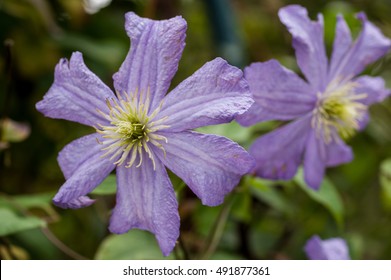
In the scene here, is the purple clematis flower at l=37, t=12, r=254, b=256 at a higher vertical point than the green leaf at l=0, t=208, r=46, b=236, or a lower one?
higher

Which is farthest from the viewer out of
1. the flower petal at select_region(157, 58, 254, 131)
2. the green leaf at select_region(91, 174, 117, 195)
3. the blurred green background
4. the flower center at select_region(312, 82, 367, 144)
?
the blurred green background

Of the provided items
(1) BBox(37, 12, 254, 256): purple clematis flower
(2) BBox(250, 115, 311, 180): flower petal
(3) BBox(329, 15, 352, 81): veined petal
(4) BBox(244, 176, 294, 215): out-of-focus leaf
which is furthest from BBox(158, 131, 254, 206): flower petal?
(4) BBox(244, 176, 294, 215): out-of-focus leaf

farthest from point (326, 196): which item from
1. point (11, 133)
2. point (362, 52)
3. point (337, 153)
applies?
point (11, 133)

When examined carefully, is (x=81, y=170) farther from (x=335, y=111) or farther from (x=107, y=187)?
(x=335, y=111)

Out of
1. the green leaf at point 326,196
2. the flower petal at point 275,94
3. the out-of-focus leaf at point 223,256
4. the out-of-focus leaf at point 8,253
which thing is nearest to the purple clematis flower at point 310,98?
the flower petal at point 275,94

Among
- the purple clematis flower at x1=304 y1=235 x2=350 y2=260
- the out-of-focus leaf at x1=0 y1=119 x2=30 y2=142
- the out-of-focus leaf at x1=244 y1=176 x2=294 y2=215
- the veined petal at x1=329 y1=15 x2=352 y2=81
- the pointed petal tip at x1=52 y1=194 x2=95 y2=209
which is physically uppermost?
the veined petal at x1=329 y1=15 x2=352 y2=81

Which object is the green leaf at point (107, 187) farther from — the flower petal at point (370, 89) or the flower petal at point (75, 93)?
the flower petal at point (370, 89)

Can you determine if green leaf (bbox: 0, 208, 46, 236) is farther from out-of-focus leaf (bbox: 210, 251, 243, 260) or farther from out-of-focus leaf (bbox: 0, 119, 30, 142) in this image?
out-of-focus leaf (bbox: 210, 251, 243, 260)

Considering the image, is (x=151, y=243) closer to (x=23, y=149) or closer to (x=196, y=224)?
(x=196, y=224)
